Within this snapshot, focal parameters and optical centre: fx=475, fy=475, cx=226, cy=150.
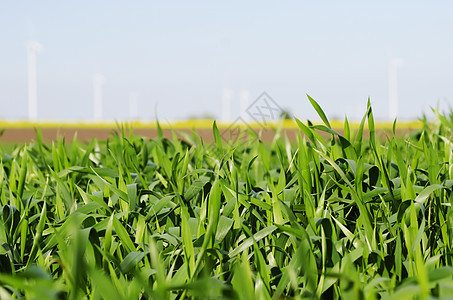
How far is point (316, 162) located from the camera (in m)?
1.33

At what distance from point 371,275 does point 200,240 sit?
380mm

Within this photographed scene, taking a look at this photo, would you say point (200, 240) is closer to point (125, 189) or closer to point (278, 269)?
point (278, 269)

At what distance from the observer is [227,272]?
106cm

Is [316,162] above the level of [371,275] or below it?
above

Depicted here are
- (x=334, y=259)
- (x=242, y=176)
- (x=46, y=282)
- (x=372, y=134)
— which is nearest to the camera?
(x=46, y=282)

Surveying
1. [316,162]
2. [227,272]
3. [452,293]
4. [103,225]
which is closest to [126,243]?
[103,225]

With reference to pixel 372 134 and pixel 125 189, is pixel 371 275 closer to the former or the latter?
pixel 372 134

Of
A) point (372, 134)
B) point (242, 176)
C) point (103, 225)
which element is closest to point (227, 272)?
point (103, 225)

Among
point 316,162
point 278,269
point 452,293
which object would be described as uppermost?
point 316,162

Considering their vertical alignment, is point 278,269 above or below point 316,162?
below

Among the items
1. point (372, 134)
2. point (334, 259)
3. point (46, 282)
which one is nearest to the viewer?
point (46, 282)

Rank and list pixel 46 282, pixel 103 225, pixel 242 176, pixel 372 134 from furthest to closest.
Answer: pixel 242 176
pixel 372 134
pixel 103 225
pixel 46 282

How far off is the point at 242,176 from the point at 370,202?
0.67m

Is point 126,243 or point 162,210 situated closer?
point 126,243
